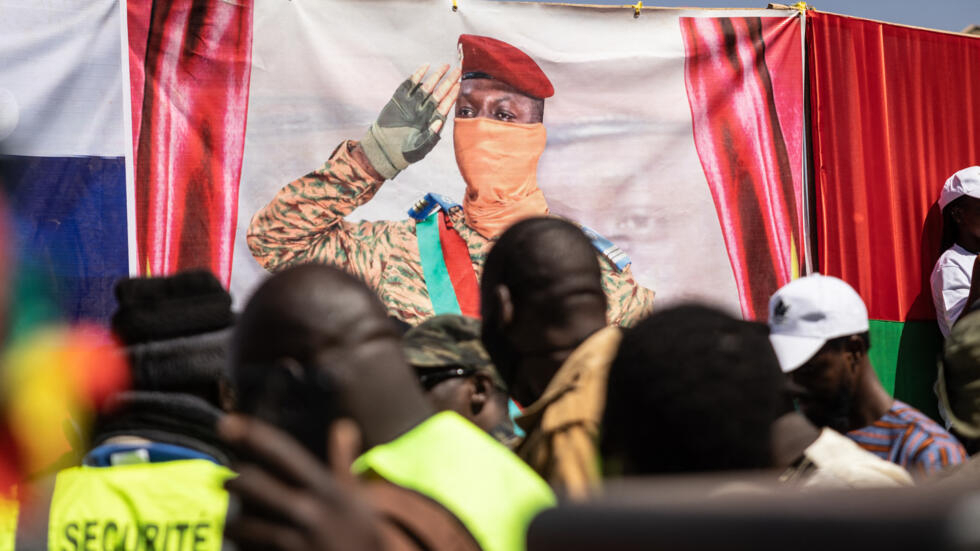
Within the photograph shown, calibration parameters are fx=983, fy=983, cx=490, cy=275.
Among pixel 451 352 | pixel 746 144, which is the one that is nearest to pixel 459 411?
pixel 451 352

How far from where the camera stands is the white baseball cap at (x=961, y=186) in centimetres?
534

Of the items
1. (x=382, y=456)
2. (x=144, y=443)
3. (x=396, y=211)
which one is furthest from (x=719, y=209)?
(x=382, y=456)

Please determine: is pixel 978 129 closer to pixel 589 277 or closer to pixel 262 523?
pixel 589 277

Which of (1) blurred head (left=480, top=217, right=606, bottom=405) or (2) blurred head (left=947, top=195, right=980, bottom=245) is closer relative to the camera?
(1) blurred head (left=480, top=217, right=606, bottom=405)

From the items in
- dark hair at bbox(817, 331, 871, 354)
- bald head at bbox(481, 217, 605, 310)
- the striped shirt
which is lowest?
the striped shirt

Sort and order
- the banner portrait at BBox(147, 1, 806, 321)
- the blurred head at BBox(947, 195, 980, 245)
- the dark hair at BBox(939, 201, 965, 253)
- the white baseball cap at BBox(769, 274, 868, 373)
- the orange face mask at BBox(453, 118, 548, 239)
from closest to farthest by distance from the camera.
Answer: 1. the white baseball cap at BBox(769, 274, 868, 373)
2. the banner portrait at BBox(147, 1, 806, 321)
3. the orange face mask at BBox(453, 118, 548, 239)
4. the blurred head at BBox(947, 195, 980, 245)
5. the dark hair at BBox(939, 201, 965, 253)

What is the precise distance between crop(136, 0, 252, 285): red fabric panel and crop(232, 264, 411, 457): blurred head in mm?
3035

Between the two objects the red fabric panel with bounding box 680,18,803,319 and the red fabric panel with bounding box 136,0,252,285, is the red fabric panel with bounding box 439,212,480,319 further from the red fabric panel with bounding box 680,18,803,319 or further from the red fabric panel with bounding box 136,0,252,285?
the red fabric panel with bounding box 680,18,803,319

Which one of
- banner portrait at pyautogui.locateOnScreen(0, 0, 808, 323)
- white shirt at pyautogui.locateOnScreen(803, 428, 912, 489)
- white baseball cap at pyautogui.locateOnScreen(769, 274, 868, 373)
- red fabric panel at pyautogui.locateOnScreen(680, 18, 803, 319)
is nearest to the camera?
white shirt at pyautogui.locateOnScreen(803, 428, 912, 489)

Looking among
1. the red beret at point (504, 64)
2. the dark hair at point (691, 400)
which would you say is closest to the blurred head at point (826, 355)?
the dark hair at point (691, 400)

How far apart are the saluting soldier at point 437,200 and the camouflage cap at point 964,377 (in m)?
2.22

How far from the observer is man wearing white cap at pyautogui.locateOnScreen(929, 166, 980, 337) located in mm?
5285

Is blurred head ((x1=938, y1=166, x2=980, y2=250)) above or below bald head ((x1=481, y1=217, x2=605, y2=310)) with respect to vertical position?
below

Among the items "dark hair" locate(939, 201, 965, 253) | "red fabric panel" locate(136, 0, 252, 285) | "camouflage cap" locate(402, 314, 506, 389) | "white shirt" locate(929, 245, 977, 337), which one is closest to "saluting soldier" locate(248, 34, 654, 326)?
"red fabric panel" locate(136, 0, 252, 285)
